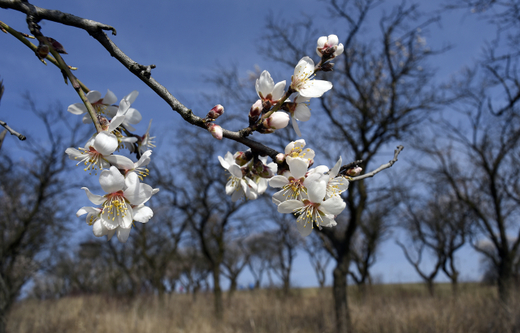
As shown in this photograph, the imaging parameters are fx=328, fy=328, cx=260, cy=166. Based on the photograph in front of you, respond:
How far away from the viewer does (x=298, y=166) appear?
86 centimetres

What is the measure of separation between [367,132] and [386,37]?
1969 millimetres

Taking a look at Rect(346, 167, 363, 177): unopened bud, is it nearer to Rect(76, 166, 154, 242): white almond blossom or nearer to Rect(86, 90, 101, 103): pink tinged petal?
Rect(76, 166, 154, 242): white almond blossom

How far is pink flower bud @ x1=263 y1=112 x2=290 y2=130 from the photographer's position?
884 millimetres

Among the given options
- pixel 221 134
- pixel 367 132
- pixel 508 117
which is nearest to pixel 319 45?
pixel 221 134

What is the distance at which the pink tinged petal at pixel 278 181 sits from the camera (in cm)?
89

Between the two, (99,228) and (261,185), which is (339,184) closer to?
(261,185)

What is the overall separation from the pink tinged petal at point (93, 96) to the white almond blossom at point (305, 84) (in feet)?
1.90

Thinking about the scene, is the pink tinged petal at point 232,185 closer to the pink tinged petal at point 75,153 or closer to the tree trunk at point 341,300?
the pink tinged petal at point 75,153

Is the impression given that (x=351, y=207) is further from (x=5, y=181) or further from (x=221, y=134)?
(x=5, y=181)

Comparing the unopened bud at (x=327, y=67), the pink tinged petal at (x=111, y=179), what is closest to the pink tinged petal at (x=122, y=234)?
the pink tinged petal at (x=111, y=179)

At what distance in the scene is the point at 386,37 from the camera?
6727 mm

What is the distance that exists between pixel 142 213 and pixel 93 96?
38 cm

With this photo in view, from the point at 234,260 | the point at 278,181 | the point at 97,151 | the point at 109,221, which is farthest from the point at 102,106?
the point at 234,260

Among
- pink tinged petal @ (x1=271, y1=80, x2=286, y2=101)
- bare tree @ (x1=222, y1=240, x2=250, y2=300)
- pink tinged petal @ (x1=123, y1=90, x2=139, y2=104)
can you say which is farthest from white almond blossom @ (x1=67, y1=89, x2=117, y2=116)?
bare tree @ (x1=222, y1=240, x2=250, y2=300)
